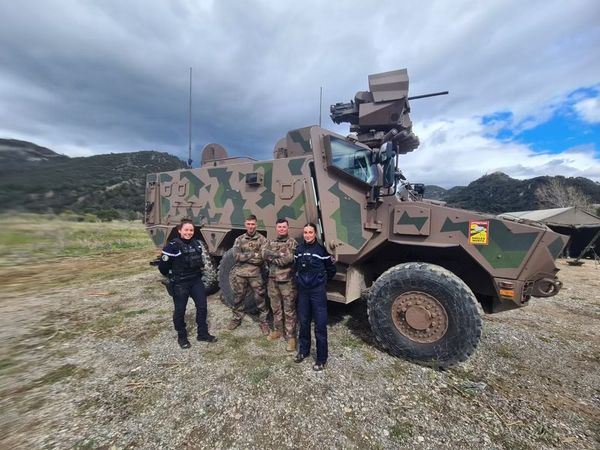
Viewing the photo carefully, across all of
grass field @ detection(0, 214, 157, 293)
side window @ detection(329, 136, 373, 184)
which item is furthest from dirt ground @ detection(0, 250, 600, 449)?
side window @ detection(329, 136, 373, 184)

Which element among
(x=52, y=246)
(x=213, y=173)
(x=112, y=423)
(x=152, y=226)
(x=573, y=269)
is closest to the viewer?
(x=52, y=246)

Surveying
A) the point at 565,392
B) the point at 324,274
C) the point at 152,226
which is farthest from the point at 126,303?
the point at 565,392

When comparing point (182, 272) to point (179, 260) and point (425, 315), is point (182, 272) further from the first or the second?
point (425, 315)

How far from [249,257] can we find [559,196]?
39.1 m

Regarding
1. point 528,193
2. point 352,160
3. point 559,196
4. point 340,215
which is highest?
point 528,193

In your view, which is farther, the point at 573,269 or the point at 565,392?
the point at 573,269

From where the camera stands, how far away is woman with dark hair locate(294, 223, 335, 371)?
3262mm

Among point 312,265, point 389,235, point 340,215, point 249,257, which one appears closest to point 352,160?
point 340,215

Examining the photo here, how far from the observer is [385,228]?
3.69 metres

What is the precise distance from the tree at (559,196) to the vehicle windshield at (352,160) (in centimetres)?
3580

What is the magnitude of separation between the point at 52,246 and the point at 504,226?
366 centimetres

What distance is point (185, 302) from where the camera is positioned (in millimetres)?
3730

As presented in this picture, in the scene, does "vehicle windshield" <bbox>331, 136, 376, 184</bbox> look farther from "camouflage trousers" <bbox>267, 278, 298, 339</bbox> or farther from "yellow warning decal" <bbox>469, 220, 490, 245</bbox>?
"camouflage trousers" <bbox>267, 278, 298, 339</bbox>

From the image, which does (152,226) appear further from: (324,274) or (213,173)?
(324,274)
